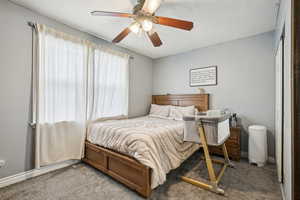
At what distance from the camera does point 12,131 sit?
78.0 inches

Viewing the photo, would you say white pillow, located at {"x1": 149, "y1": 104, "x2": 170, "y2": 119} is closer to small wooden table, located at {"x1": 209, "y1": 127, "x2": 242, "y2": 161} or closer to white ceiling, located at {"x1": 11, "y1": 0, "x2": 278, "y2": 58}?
small wooden table, located at {"x1": 209, "y1": 127, "x2": 242, "y2": 161}

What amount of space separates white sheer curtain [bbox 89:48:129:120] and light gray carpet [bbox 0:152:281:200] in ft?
3.81

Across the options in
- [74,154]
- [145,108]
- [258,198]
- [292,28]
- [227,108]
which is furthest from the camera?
[145,108]

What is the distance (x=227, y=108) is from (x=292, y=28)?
2376 millimetres

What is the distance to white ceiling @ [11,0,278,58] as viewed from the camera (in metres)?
1.98

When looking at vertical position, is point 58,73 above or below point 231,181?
above

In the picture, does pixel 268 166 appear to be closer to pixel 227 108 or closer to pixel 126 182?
pixel 227 108

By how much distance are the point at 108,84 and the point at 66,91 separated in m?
0.91

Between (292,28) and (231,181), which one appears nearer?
(292,28)

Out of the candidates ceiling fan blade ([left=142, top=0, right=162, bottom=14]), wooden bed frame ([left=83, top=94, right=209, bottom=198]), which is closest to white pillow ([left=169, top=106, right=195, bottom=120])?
wooden bed frame ([left=83, top=94, right=209, bottom=198])

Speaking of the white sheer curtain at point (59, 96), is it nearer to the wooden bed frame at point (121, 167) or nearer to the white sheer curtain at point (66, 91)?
the white sheer curtain at point (66, 91)

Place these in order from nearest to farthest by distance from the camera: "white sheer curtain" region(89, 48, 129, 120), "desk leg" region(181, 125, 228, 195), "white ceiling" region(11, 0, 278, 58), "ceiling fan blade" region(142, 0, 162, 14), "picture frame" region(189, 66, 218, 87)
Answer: "ceiling fan blade" region(142, 0, 162, 14) < "desk leg" region(181, 125, 228, 195) < "white ceiling" region(11, 0, 278, 58) < "white sheer curtain" region(89, 48, 129, 120) < "picture frame" region(189, 66, 218, 87)

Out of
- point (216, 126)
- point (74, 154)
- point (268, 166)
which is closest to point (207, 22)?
point (216, 126)

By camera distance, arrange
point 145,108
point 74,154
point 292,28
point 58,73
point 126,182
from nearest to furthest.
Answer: point 292,28 < point 126,182 < point 58,73 < point 74,154 < point 145,108
